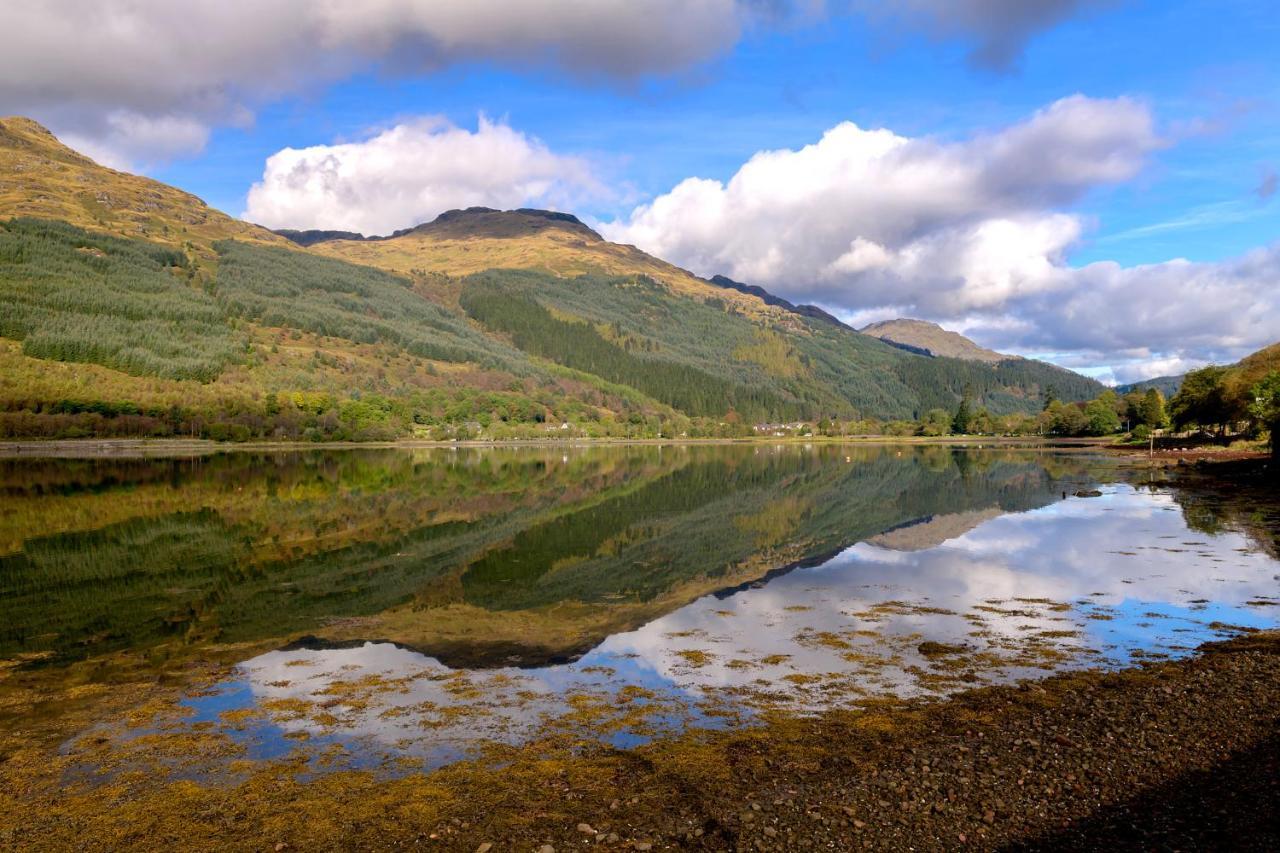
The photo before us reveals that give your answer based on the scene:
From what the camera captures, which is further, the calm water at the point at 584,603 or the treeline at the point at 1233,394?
the treeline at the point at 1233,394

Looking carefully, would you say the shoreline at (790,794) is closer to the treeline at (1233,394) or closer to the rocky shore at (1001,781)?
the rocky shore at (1001,781)

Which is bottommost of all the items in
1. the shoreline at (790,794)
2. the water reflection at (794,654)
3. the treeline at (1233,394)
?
the water reflection at (794,654)

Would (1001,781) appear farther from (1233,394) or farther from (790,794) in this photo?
(1233,394)

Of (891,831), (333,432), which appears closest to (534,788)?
(891,831)

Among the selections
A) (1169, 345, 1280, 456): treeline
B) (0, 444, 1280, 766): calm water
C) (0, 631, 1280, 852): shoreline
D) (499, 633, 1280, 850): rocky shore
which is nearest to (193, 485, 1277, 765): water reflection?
(0, 444, 1280, 766): calm water

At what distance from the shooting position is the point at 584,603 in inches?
1153

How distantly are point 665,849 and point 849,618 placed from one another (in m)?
16.8

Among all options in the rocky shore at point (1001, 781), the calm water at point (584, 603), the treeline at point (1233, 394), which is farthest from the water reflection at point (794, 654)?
Result: the treeline at point (1233, 394)

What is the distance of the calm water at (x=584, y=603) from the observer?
17906 millimetres

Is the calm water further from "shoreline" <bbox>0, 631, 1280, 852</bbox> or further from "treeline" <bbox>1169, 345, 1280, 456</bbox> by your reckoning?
"treeline" <bbox>1169, 345, 1280, 456</bbox>

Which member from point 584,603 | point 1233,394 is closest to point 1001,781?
point 584,603

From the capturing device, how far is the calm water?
17.9 meters

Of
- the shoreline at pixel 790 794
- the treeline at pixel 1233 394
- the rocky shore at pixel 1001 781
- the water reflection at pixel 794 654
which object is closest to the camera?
the rocky shore at pixel 1001 781

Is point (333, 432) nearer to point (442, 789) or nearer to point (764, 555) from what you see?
point (764, 555)
